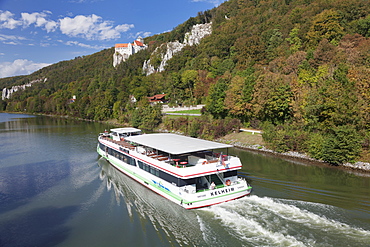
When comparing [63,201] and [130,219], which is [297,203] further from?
[63,201]

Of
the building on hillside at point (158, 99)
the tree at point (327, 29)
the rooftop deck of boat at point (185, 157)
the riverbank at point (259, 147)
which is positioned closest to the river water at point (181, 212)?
the riverbank at point (259, 147)

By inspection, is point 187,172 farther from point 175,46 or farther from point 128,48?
point 128,48

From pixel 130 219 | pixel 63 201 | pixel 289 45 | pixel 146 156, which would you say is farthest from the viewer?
pixel 289 45

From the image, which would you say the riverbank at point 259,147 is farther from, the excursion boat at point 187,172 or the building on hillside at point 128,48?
the building on hillside at point 128,48

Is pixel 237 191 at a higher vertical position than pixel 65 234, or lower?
higher

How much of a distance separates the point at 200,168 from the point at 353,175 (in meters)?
15.7

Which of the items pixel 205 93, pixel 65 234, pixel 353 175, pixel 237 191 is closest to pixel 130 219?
pixel 65 234

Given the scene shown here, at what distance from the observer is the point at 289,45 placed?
62.7m

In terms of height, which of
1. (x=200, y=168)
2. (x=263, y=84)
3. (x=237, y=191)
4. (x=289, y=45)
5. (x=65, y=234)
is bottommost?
(x=65, y=234)

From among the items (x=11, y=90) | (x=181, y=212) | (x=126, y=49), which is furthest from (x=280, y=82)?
(x=11, y=90)

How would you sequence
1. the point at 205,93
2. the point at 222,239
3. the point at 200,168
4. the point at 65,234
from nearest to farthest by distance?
1. the point at 222,239
2. the point at 65,234
3. the point at 200,168
4. the point at 205,93

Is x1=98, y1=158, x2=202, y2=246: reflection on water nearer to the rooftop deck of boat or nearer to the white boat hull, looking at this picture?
the white boat hull

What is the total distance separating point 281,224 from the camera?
14062 millimetres

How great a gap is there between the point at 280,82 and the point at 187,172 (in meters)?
27.4
